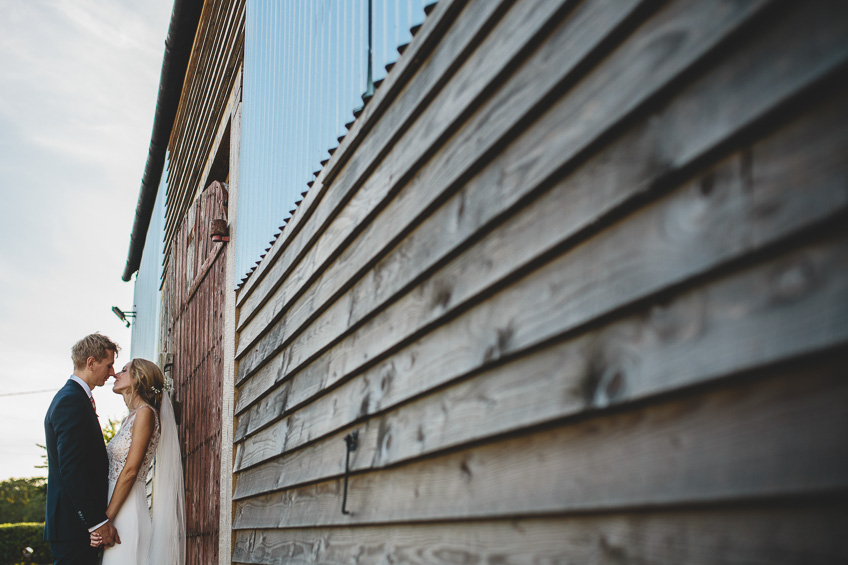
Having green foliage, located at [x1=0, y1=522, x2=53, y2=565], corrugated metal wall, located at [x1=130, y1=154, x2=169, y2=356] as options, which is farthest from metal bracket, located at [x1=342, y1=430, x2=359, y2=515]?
green foliage, located at [x1=0, y1=522, x2=53, y2=565]

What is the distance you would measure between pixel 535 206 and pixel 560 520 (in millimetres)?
551

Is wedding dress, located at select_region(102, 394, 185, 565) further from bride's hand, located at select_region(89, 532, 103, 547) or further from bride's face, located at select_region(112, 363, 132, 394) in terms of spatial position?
bride's face, located at select_region(112, 363, 132, 394)

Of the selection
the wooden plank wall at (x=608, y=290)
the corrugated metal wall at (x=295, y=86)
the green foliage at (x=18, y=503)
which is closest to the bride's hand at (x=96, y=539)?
the corrugated metal wall at (x=295, y=86)

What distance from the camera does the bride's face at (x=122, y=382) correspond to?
562 cm

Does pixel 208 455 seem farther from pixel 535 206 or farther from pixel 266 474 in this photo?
pixel 535 206

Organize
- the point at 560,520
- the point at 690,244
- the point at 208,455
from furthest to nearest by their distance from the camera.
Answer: the point at 208,455
the point at 560,520
the point at 690,244

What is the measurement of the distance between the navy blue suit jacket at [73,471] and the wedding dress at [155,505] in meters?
0.20

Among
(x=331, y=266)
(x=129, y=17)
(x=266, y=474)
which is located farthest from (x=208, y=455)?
(x=129, y=17)

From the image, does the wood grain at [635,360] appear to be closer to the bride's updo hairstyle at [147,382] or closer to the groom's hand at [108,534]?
the groom's hand at [108,534]

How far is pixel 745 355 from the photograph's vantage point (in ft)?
2.84

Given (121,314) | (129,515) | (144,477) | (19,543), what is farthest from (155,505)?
(19,543)

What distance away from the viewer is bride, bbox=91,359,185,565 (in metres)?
4.80

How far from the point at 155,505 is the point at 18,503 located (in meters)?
33.0

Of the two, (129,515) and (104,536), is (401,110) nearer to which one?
(104,536)
